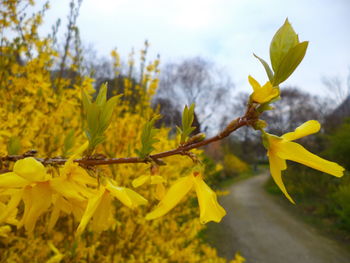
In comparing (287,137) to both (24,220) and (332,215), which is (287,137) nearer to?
(24,220)

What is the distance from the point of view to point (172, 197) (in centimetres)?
51

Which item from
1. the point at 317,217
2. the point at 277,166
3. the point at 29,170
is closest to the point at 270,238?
the point at 317,217

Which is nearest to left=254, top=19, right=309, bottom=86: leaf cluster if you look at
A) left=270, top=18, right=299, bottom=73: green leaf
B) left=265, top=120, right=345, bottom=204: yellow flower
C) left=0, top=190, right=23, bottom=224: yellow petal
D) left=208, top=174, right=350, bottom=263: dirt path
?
left=270, top=18, right=299, bottom=73: green leaf

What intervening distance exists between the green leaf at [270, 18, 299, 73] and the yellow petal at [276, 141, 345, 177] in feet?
0.46

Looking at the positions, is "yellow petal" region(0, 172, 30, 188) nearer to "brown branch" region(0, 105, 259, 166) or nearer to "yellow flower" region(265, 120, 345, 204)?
"brown branch" region(0, 105, 259, 166)

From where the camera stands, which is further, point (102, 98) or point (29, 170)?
→ point (102, 98)

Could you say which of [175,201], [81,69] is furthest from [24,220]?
[81,69]

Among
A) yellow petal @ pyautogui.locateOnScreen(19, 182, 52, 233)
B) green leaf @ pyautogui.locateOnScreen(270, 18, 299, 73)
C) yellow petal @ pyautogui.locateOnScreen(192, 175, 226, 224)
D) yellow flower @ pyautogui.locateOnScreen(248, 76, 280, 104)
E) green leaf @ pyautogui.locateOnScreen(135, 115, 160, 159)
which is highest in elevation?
green leaf @ pyautogui.locateOnScreen(270, 18, 299, 73)

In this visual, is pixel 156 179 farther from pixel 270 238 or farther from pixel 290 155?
pixel 270 238

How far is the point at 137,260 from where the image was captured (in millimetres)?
2346

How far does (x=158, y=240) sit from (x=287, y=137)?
109 inches

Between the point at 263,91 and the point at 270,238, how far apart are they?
7.39 m

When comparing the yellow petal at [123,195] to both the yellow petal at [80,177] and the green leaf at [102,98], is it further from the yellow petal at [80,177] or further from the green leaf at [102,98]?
the green leaf at [102,98]

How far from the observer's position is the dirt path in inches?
235
